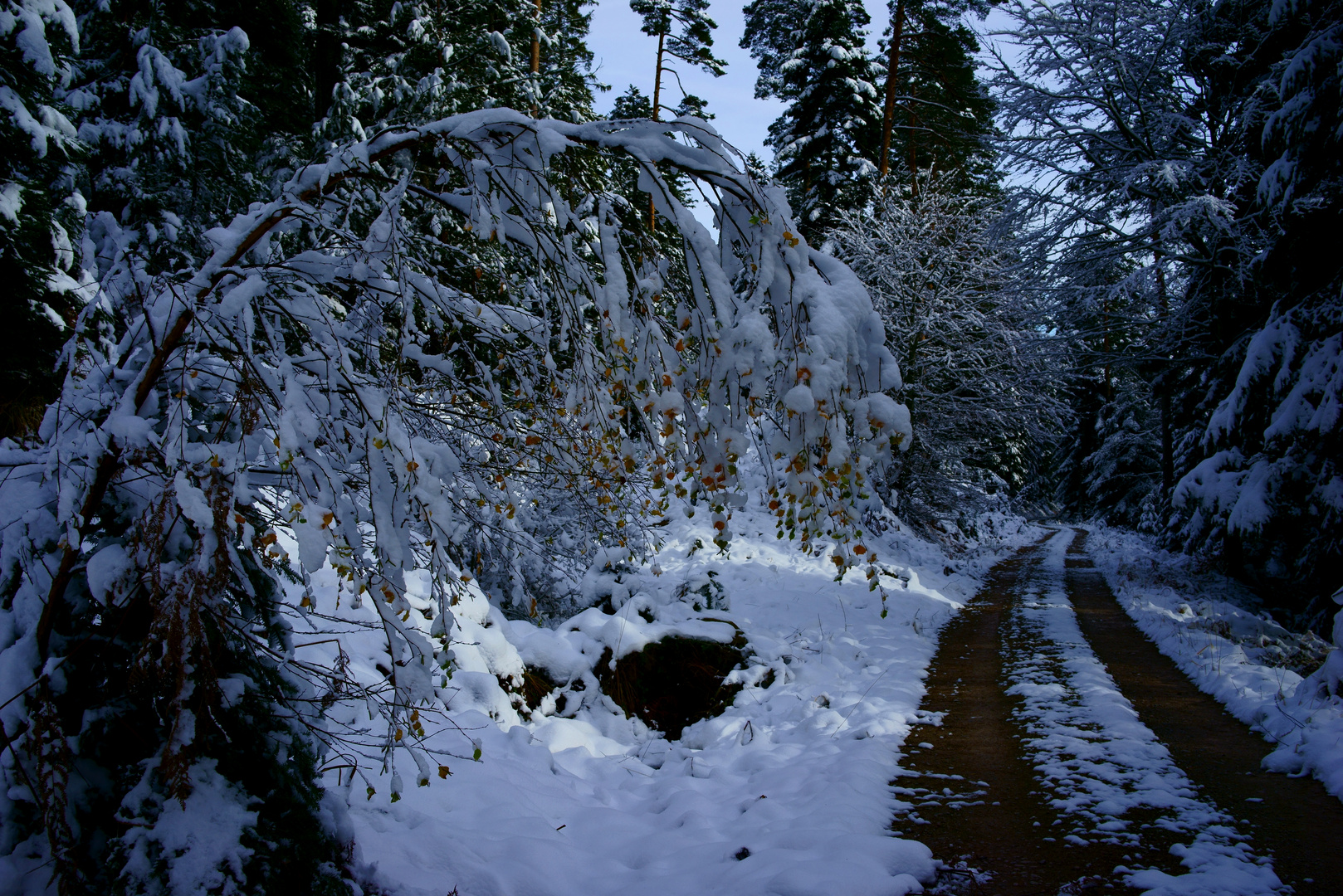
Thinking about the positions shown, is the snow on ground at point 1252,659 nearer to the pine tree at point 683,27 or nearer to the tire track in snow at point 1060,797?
the tire track in snow at point 1060,797

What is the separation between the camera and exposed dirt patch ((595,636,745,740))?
6648 millimetres

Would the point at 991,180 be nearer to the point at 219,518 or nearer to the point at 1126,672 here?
the point at 1126,672

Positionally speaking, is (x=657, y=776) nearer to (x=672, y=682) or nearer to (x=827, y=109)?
(x=672, y=682)

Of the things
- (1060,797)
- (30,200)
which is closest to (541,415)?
(1060,797)

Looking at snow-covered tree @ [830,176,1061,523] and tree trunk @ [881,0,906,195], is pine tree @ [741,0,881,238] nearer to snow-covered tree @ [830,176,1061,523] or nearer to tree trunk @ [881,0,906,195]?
tree trunk @ [881,0,906,195]

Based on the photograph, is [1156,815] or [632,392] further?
[1156,815]

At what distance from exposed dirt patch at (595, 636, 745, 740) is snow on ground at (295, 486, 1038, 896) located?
159mm

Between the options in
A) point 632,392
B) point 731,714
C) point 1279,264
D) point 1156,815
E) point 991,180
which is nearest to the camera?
point 632,392

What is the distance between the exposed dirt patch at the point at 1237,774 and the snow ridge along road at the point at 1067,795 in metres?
0.03

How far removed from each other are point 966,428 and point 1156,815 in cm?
1364

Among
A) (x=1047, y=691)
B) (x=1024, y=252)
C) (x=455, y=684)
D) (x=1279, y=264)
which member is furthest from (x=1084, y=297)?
(x=455, y=684)

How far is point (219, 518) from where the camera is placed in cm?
204

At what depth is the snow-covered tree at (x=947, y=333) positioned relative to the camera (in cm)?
1496

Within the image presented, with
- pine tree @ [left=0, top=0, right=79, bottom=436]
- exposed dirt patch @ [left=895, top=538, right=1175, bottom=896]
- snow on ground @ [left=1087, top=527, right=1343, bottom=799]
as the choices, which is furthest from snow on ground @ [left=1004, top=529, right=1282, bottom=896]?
pine tree @ [left=0, top=0, right=79, bottom=436]
